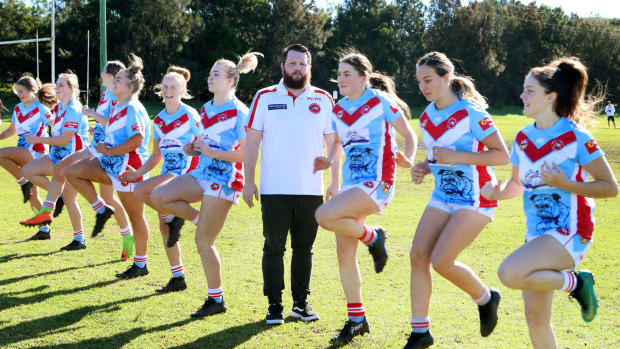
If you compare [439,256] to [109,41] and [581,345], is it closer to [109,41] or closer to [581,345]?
[581,345]

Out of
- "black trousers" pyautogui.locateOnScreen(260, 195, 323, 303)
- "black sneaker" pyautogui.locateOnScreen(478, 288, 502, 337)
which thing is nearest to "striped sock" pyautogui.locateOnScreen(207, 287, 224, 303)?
"black trousers" pyautogui.locateOnScreen(260, 195, 323, 303)

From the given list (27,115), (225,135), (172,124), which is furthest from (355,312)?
(27,115)

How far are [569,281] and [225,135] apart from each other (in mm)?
3150

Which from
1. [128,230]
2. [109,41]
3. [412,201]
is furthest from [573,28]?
[128,230]

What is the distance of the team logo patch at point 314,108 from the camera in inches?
206

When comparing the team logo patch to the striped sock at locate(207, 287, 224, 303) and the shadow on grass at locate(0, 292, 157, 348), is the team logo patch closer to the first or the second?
the striped sock at locate(207, 287, 224, 303)

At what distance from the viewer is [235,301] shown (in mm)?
5840

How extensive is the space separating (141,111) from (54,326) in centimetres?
258

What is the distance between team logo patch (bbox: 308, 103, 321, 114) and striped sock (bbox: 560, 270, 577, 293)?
7.89 feet

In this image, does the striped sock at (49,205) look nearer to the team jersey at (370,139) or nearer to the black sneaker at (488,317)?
the team jersey at (370,139)

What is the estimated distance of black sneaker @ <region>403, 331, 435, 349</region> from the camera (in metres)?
4.35

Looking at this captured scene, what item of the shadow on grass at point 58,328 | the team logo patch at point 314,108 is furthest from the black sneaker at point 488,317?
the shadow on grass at point 58,328

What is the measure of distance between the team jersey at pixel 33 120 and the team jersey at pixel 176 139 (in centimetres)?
349

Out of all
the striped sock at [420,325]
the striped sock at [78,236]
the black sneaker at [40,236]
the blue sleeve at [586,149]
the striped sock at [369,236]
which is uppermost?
the blue sleeve at [586,149]
